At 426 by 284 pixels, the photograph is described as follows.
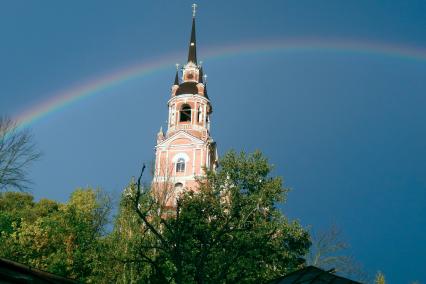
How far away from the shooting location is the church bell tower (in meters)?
44.4

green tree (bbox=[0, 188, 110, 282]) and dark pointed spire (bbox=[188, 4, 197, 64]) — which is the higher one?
dark pointed spire (bbox=[188, 4, 197, 64])

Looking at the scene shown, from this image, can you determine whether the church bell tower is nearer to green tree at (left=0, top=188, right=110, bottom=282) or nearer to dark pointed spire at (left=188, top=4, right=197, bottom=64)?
dark pointed spire at (left=188, top=4, right=197, bottom=64)

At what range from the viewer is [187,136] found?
45719mm

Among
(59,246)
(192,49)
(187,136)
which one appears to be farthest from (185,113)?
(59,246)

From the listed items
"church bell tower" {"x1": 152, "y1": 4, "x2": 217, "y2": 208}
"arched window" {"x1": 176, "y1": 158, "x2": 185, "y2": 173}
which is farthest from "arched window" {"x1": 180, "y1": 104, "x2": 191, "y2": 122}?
"arched window" {"x1": 176, "y1": 158, "x2": 185, "y2": 173}

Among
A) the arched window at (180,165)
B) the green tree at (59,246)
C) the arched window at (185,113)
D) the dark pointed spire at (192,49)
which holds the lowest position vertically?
the green tree at (59,246)

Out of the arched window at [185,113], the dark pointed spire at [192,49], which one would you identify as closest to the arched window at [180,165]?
the arched window at [185,113]

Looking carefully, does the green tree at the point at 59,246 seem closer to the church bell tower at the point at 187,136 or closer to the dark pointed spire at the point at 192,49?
the church bell tower at the point at 187,136

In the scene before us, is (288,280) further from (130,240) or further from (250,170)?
(250,170)

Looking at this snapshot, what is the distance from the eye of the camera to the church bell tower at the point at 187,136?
44.4m

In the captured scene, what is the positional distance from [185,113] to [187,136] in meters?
4.18

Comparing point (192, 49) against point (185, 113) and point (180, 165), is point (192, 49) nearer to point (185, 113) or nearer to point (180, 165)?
point (185, 113)

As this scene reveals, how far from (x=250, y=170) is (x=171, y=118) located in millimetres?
20176

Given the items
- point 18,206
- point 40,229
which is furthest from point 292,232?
point 18,206
